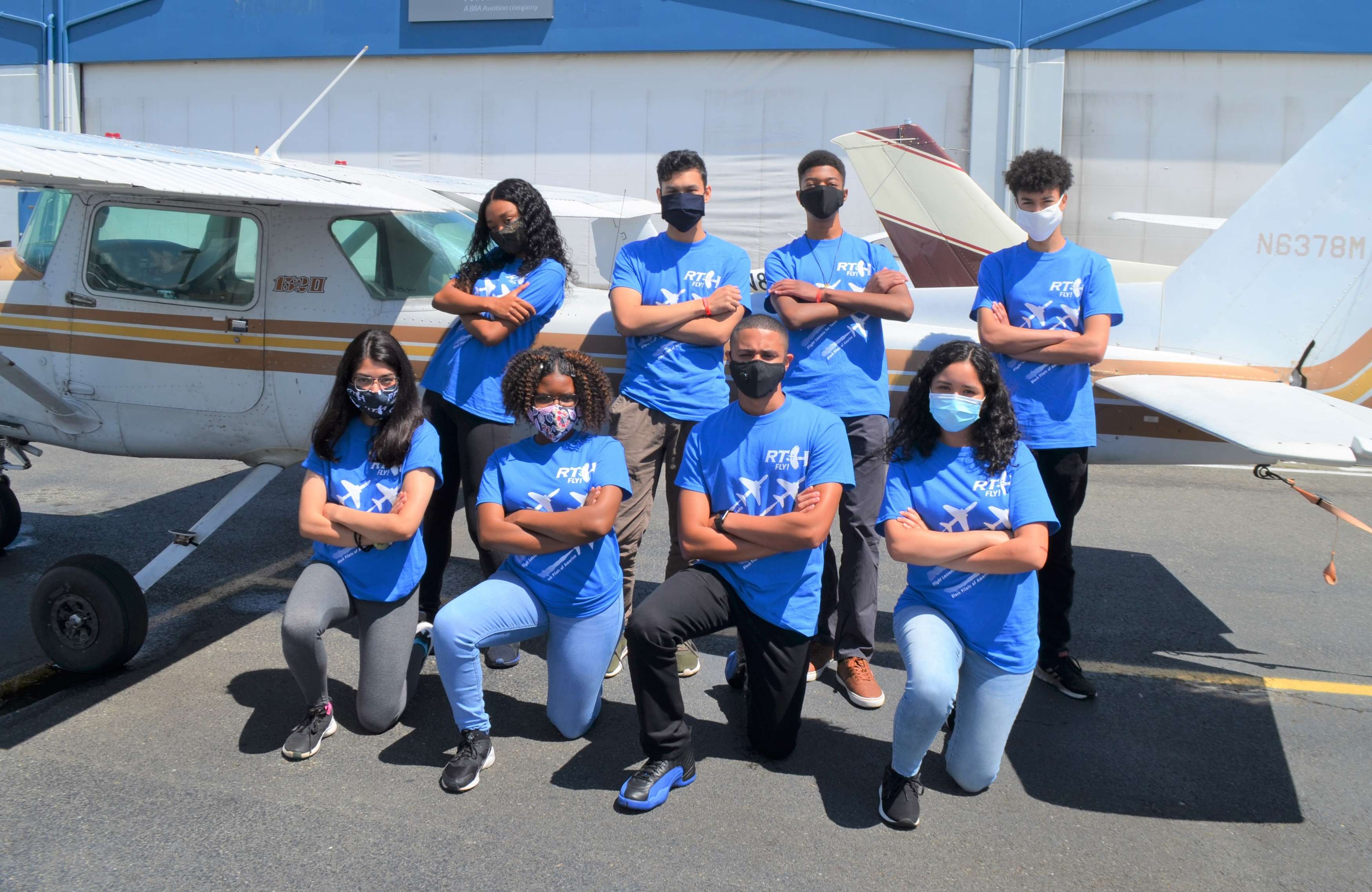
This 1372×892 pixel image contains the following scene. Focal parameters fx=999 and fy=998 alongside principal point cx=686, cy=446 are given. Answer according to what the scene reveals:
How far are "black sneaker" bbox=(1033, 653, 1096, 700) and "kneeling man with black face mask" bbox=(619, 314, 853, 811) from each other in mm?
1319

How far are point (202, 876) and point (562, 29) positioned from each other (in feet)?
46.4

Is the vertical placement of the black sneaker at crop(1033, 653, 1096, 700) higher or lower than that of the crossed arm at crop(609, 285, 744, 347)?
lower

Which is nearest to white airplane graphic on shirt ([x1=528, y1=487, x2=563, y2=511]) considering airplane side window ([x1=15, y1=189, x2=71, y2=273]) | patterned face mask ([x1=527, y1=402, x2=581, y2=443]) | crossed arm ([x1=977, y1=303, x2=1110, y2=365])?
patterned face mask ([x1=527, y1=402, x2=581, y2=443])

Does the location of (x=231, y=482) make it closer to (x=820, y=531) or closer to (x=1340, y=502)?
(x=820, y=531)

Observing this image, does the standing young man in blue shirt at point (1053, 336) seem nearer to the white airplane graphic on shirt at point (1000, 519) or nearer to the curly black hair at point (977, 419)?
the curly black hair at point (977, 419)

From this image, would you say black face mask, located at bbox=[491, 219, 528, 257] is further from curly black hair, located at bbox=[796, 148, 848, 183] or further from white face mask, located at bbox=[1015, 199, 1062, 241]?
white face mask, located at bbox=[1015, 199, 1062, 241]

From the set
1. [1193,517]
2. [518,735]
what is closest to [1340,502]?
[1193,517]

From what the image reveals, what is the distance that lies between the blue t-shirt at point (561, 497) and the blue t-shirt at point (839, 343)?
94cm

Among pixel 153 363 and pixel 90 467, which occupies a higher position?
pixel 153 363

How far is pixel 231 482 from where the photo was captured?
739 cm

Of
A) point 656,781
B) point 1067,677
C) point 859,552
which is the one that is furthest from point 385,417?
point 1067,677

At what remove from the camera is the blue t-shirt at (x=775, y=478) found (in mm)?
3387

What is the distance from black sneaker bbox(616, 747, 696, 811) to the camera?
322 cm

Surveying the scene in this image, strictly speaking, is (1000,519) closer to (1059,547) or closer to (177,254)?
(1059,547)
